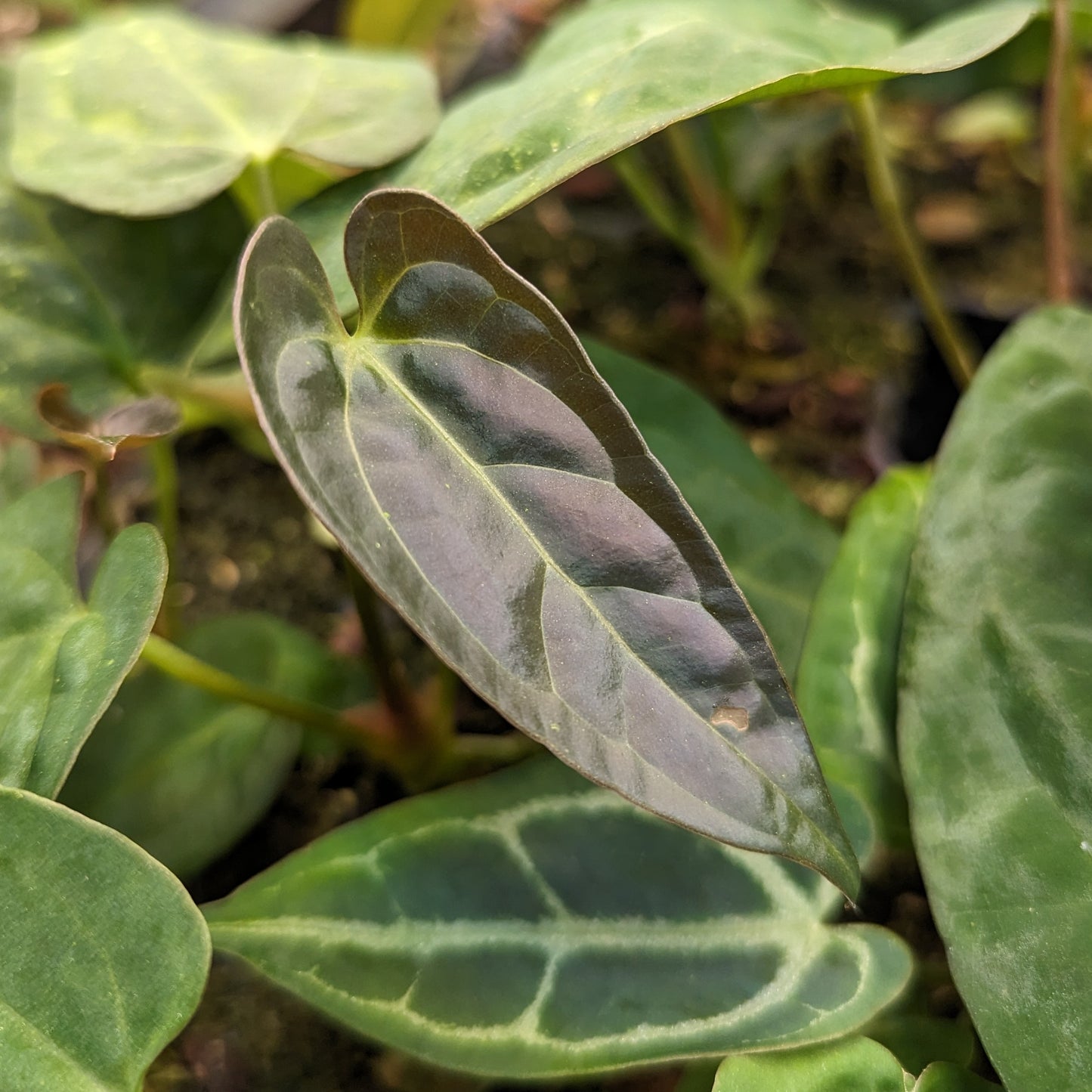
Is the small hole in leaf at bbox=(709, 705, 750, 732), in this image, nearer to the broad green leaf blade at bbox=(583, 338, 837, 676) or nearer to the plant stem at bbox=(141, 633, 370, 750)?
the broad green leaf blade at bbox=(583, 338, 837, 676)

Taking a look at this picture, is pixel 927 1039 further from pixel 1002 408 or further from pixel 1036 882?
pixel 1002 408

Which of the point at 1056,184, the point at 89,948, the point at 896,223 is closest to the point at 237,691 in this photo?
the point at 89,948

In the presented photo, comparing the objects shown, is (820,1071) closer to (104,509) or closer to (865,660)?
(865,660)

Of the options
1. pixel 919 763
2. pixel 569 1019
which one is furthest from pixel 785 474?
pixel 569 1019

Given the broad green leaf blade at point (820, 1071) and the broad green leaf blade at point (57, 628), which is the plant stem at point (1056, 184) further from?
the broad green leaf blade at point (57, 628)

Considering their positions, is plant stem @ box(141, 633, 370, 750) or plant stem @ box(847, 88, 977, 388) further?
plant stem @ box(847, 88, 977, 388)

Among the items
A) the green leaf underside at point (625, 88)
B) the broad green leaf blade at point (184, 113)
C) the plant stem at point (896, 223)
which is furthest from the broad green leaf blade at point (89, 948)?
the plant stem at point (896, 223)

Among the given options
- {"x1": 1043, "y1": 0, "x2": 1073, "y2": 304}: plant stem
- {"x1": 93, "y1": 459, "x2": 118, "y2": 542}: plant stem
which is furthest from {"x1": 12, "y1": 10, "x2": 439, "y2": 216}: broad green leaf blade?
{"x1": 1043, "y1": 0, "x2": 1073, "y2": 304}: plant stem
